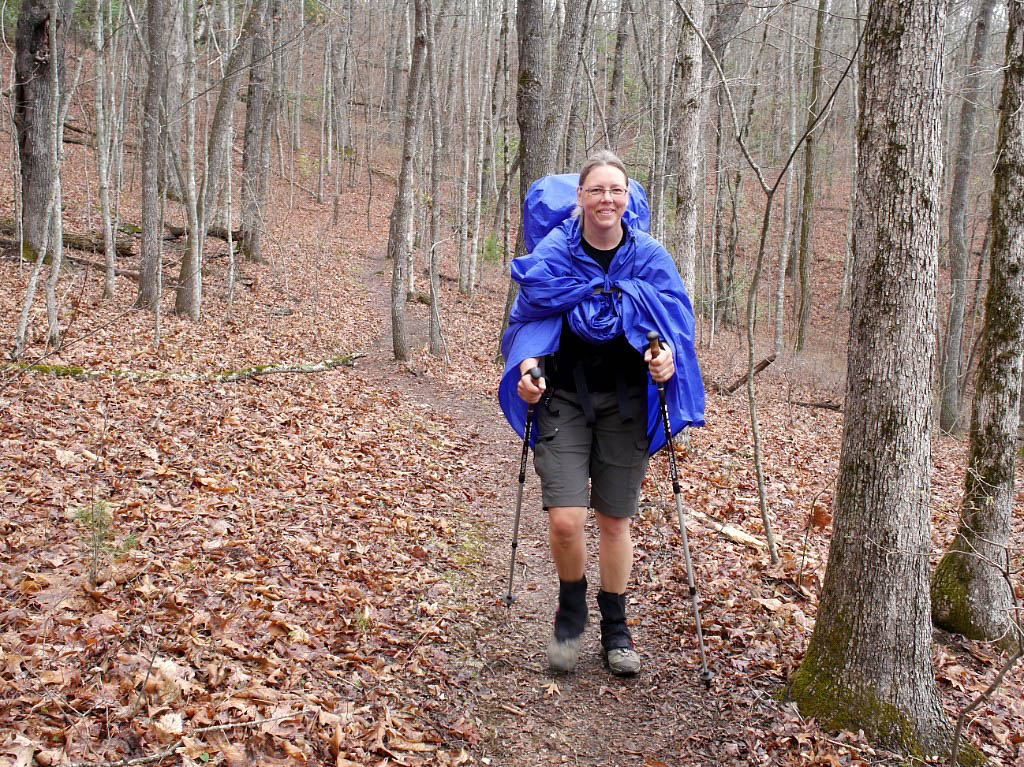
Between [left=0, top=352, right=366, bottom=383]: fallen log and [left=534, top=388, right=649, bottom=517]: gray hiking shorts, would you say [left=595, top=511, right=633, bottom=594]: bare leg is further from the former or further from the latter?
[left=0, top=352, right=366, bottom=383]: fallen log

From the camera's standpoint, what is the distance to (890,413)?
3.05m

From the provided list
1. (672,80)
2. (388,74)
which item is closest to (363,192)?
(388,74)

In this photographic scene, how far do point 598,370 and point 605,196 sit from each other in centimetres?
86

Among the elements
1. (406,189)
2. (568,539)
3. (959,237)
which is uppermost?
(406,189)

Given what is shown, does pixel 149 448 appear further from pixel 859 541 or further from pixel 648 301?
pixel 859 541

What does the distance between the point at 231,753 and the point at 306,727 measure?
33 cm

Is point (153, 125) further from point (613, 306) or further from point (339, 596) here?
point (613, 306)

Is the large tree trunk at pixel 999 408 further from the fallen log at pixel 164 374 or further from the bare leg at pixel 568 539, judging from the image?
the fallen log at pixel 164 374

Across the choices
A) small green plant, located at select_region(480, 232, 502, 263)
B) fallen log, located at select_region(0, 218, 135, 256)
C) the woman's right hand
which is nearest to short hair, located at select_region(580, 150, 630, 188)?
the woman's right hand

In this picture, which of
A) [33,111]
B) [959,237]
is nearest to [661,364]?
[33,111]

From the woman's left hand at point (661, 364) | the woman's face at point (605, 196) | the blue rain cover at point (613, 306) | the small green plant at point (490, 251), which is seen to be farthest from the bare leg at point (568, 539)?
the small green plant at point (490, 251)

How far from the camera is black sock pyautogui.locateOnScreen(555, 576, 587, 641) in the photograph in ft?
12.2

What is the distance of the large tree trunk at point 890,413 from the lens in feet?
9.64

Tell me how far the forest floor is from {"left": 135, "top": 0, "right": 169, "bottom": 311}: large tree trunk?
2.36m
